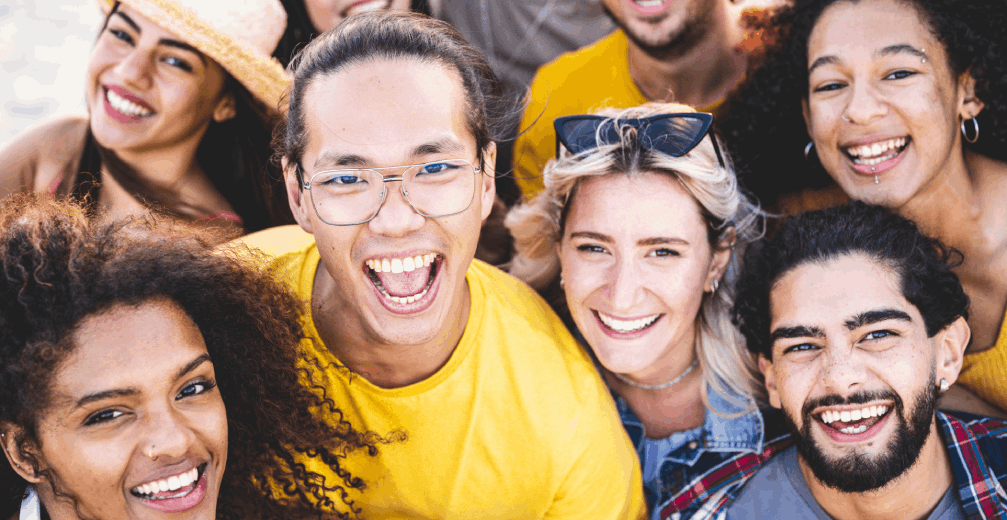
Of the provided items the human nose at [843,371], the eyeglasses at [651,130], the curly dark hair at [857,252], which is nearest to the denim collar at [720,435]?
the curly dark hair at [857,252]

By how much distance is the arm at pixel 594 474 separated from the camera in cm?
292

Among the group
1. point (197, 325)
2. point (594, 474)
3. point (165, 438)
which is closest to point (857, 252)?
point (594, 474)

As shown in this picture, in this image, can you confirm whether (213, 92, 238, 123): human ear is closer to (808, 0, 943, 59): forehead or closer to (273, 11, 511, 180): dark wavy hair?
(273, 11, 511, 180): dark wavy hair

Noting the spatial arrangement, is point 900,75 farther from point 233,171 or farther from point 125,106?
point 125,106

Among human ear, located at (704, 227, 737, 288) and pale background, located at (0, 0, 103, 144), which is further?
pale background, located at (0, 0, 103, 144)

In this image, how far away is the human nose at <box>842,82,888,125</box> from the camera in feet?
10.4

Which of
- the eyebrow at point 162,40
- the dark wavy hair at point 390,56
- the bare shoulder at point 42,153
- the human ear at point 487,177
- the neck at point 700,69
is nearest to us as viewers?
the dark wavy hair at point 390,56

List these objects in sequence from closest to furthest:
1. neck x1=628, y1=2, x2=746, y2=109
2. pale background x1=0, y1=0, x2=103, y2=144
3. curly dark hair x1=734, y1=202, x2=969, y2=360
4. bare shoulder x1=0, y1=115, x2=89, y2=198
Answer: curly dark hair x1=734, y1=202, x2=969, y2=360
bare shoulder x1=0, y1=115, x2=89, y2=198
neck x1=628, y1=2, x2=746, y2=109
pale background x1=0, y1=0, x2=103, y2=144

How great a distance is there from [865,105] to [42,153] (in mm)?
3562

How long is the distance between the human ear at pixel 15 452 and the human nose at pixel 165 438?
1.00 ft

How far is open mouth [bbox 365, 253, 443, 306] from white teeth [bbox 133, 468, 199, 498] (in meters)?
0.77

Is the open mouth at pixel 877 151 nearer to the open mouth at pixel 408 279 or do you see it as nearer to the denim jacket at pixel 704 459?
the denim jacket at pixel 704 459

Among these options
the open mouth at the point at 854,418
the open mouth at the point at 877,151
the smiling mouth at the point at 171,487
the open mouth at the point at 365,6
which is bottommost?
the smiling mouth at the point at 171,487

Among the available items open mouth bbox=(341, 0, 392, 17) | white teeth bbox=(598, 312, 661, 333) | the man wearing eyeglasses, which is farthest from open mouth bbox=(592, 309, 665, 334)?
open mouth bbox=(341, 0, 392, 17)
